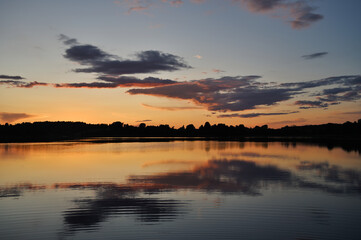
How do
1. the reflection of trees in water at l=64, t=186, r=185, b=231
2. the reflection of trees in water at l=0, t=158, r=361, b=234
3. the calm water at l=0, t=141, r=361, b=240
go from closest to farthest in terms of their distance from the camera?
the calm water at l=0, t=141, r=361, b=240, the reflection of trees in water at l=64, t=186, r=185, b=231, the reflection of trees in water at l=0, t=158, r=361, b=234

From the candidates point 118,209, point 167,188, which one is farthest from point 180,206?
point 167,188

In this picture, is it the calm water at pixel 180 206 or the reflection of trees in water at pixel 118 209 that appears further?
the reflection of trees in water at pixel 118 209

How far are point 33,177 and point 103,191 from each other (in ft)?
30.3

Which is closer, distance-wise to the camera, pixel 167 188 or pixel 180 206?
pixel 180 206

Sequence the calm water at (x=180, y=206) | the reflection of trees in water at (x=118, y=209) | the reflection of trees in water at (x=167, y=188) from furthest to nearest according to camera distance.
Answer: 1. the reflection of trees in water at (x=167, y=188)
2. the reflection of trees in water at (x=118, y=209)
3. the calm water at (x=180, y=206)

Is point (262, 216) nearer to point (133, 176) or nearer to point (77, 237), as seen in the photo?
point (77, 237)

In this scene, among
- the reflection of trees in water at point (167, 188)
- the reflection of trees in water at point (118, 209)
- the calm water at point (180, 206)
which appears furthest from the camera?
the reflection of trees in water at point (167, 188)

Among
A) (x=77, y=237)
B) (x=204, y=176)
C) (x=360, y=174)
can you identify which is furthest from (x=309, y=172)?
(x=77, y=237)

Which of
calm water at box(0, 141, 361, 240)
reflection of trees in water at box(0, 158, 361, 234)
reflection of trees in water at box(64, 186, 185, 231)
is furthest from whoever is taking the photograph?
reflection of trees in water at box(0, 158, 361, 234)

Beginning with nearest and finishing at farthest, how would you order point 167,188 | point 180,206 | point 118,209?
point 118,209 < point 180,206 < point 167,188

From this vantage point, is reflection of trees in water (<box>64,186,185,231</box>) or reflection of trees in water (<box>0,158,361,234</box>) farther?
reflection of trees in water (<box>0,158,361,234</box>)

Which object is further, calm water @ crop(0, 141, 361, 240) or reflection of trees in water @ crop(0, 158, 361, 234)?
reflection of trees in water @ crop(0, 158, 361, 234)

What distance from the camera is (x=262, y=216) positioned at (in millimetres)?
14641

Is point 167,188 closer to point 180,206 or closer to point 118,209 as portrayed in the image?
point 180,206
